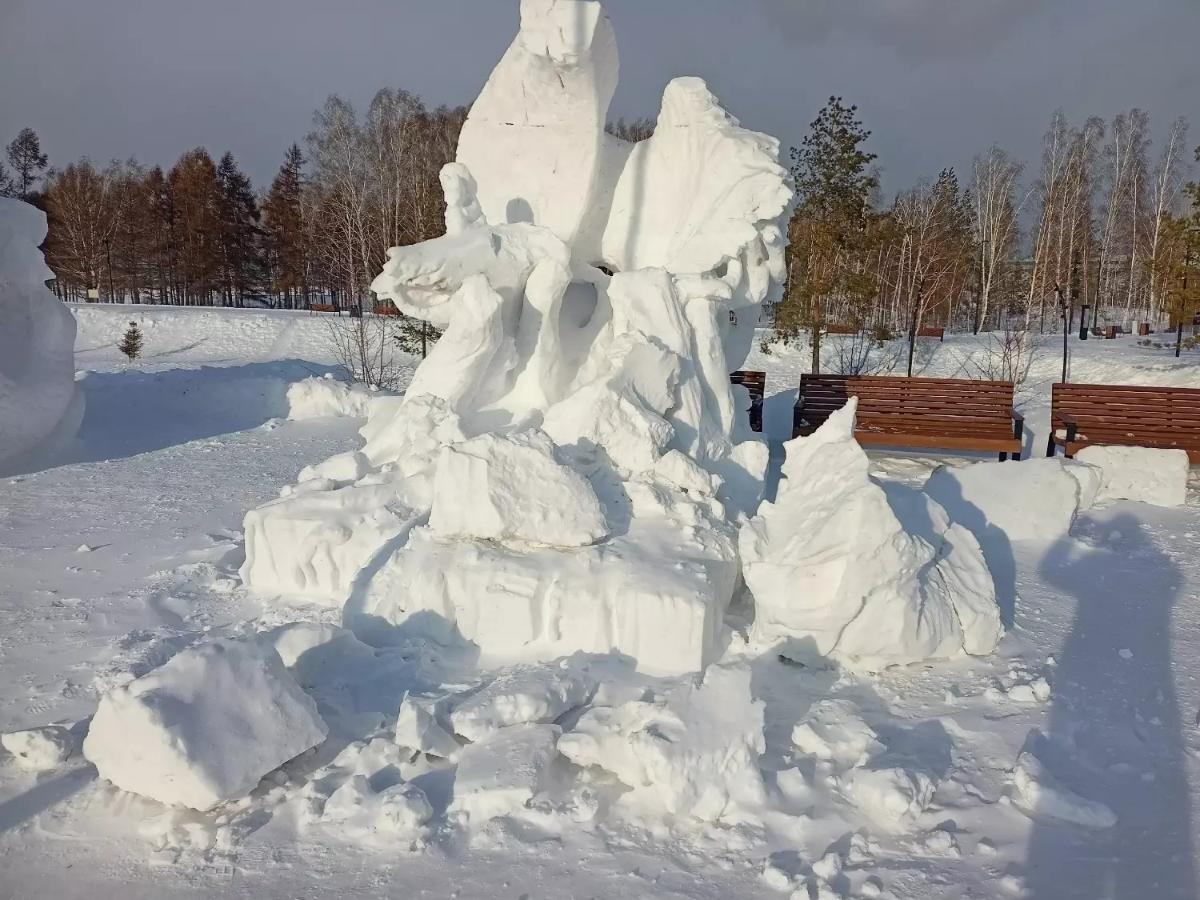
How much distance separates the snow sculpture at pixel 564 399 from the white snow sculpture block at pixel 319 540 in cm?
1

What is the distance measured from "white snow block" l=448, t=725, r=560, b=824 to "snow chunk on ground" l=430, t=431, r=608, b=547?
1.38 metres

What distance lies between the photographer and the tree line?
1348 centimetres

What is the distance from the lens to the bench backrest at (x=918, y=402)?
928 centimetres

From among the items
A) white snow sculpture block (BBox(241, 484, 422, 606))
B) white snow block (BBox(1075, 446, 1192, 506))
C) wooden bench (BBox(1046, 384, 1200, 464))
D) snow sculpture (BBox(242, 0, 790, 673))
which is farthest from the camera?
wooden bench (BBox(1046, 384, 1200, 464))

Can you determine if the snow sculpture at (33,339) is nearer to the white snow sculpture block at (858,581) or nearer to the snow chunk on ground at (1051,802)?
the white snow sculpture block at (858,581)

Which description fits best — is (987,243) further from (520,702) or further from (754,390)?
(520,702)

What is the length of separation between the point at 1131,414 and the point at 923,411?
6.53 ft

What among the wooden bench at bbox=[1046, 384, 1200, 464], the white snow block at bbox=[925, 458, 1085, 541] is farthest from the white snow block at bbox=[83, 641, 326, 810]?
the wooden bench at bbox=[1046, 384, 1200, 464]

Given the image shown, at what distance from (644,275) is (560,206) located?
1.13 metres

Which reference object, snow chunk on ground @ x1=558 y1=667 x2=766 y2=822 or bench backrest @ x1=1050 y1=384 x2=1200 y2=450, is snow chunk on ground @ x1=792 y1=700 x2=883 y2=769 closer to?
snow chunk on ground @ x1=558 y1=667 x2=766 y2=822

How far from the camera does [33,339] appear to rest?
9320 mm

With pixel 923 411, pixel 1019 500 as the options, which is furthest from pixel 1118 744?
pixel 923 411

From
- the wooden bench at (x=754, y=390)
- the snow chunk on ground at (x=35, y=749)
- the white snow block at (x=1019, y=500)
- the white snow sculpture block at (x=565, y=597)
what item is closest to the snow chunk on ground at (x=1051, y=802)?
the white snow sculpture block at (x=565, y=597)

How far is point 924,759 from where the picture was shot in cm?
352
